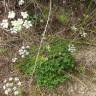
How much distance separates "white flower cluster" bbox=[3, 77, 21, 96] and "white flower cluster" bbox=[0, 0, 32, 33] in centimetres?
47

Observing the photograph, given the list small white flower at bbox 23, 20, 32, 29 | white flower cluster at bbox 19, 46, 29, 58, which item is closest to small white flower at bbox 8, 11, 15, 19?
small white flower at bbox 23, 20, 32, 29

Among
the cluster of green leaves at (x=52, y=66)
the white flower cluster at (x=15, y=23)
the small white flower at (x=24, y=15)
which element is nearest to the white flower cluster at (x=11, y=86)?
the cluster of green leaves at (x=52, y=66)

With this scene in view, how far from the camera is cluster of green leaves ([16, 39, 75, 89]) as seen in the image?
2.83 m

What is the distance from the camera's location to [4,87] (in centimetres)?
290

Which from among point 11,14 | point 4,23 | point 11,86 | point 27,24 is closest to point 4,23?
point 4,23

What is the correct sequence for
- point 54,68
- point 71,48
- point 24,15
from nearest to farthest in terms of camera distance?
point 54,68 < point 71,48 < point 24,15

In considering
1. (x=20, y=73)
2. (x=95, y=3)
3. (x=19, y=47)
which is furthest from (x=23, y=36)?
(x=95, y=3)

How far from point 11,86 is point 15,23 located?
58 cm

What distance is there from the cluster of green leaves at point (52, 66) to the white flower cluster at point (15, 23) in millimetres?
289

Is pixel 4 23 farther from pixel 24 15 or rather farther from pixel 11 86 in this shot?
pixel 11 86

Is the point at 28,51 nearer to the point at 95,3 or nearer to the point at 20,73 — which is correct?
the point at 20,73

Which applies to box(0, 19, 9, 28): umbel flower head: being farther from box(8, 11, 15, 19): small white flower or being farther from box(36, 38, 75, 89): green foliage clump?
box(36, 38, 75, 89): green foliage clump

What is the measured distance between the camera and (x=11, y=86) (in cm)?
288

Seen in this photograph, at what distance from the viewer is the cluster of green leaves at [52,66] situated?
2.83 m
